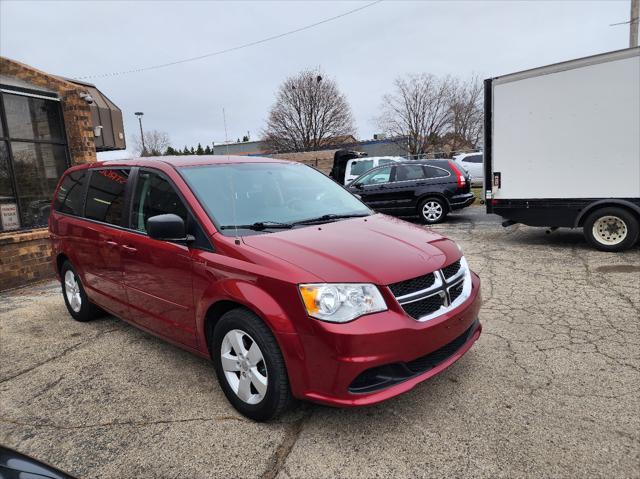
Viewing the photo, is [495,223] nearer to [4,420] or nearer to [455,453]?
[455,453]

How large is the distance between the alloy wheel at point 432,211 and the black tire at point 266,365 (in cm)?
887

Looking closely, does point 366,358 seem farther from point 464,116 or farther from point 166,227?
point 464,116

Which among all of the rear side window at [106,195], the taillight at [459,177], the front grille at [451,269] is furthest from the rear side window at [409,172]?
the front grille at [451,269]

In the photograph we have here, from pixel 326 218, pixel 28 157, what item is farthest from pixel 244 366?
pixel 28 157

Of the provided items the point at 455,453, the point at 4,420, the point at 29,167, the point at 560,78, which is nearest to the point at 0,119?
the point at 29,167

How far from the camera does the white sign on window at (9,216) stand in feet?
24.9

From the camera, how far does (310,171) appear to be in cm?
421

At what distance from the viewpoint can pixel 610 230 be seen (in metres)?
6.77

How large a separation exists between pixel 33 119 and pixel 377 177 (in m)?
7.70

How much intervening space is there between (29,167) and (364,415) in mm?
8243

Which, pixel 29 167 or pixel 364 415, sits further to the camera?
pixel 29 167

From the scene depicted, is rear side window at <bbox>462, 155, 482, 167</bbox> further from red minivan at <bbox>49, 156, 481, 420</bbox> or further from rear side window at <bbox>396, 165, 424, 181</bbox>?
red minivan at <bbox>49, 156, 481, 420</bbox>

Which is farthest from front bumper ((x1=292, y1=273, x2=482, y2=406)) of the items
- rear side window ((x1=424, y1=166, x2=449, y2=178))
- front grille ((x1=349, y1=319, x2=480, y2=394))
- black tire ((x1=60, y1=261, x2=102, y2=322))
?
rear side window ((x1=424, y1=166, x2=449, y2=178))

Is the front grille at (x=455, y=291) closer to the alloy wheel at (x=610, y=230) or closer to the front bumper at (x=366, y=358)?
the front bumper at (x=366, y=358)
